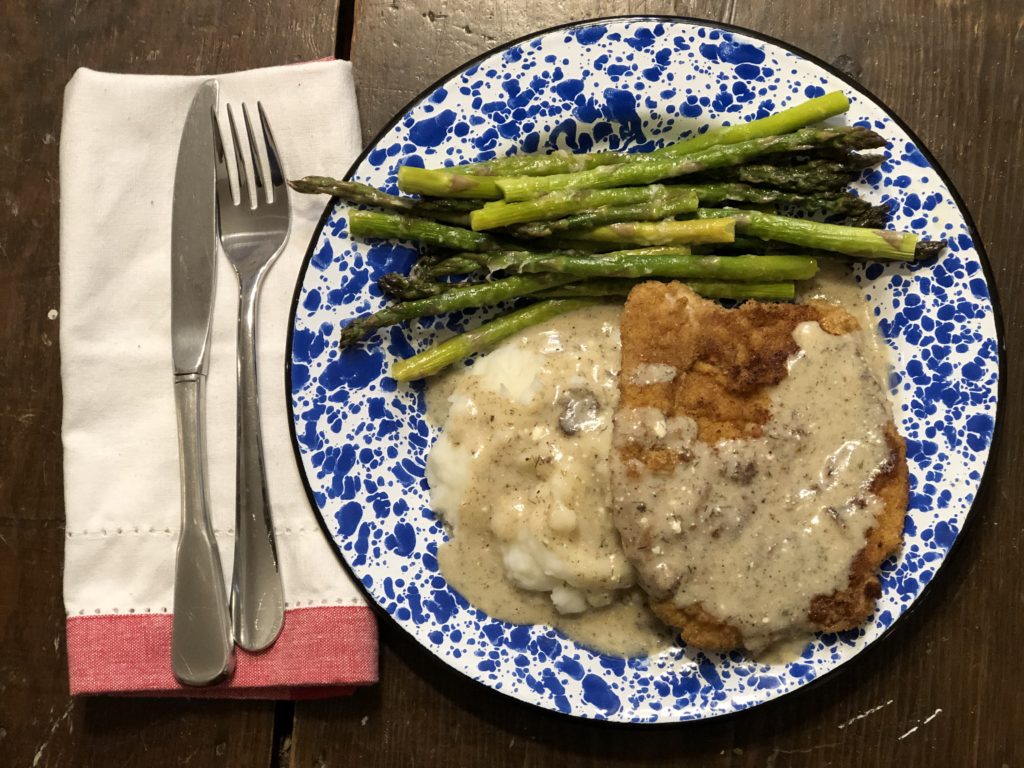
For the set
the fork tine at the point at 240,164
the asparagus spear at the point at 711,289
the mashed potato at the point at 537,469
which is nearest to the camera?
the mashed potato at the point at 537,469

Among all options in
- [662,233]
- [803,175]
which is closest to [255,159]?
[662,233]

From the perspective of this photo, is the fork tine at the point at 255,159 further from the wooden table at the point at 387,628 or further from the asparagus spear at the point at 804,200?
the asparagus spear at the point at 804,200

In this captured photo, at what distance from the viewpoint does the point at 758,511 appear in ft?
10.5

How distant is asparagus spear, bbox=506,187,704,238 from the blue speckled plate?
0.43 meters

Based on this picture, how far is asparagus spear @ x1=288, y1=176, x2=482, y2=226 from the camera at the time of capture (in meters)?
3.44

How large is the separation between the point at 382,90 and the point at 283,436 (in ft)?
5.61

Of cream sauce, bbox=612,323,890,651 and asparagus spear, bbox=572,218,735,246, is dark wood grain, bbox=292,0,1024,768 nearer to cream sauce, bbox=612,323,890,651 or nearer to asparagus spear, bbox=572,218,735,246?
cream sauce, bbox=612,323,890,651

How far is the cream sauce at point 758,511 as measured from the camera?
319 centimetres

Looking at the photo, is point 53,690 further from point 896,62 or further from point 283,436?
point 896,62

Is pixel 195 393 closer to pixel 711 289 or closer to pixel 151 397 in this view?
pixel 151 397

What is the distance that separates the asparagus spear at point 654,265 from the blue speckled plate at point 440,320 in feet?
1.35

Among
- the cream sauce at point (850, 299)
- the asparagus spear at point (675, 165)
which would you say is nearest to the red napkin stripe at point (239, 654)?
the asparagus spear at point (675, 165)

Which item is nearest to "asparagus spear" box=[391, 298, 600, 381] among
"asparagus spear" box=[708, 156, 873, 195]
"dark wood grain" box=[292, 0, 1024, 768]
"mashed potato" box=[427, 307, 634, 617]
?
"mashed potato" box=[427, 307, 634, 617]

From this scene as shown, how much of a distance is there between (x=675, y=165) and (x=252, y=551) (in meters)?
2.43
